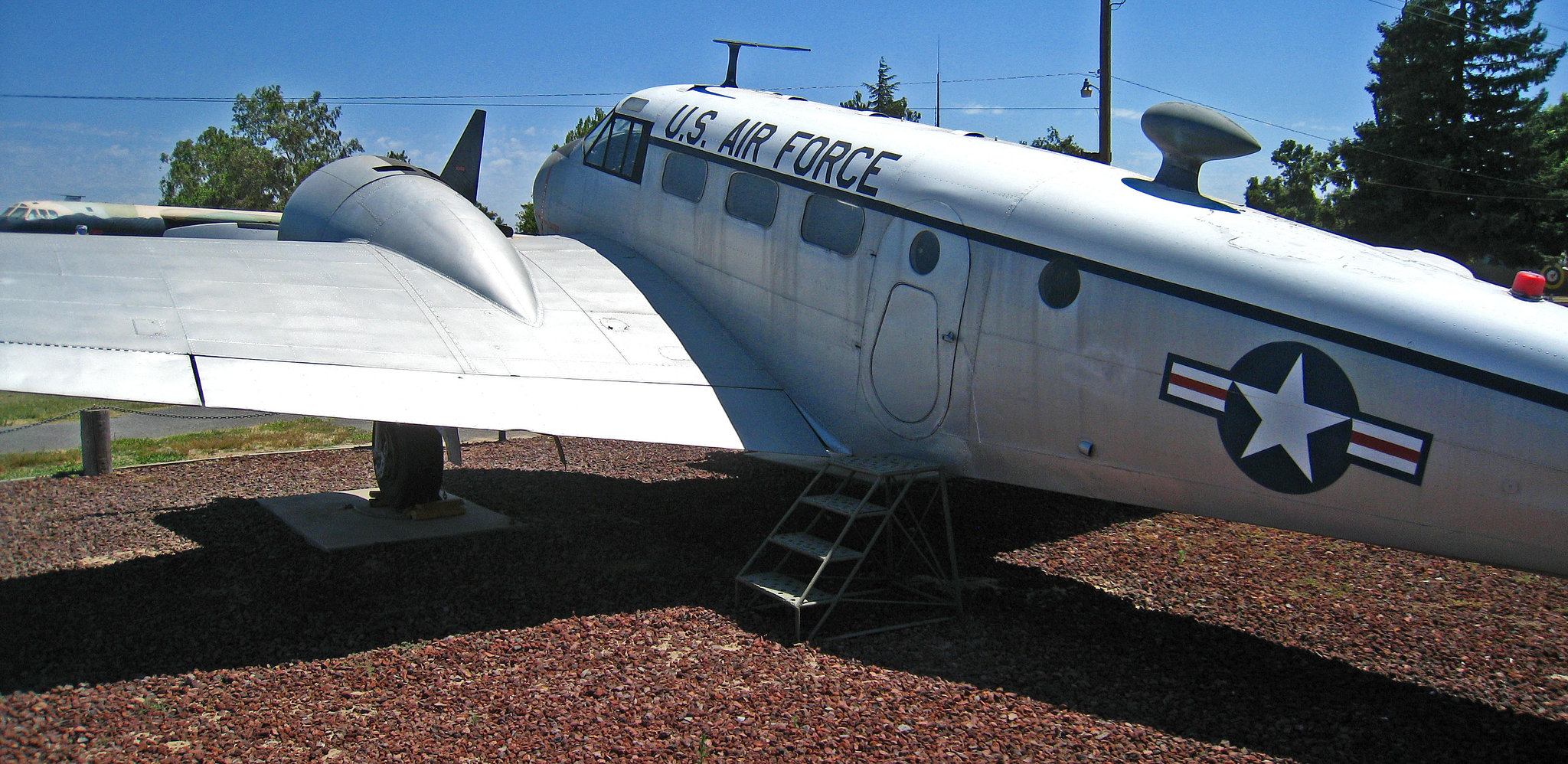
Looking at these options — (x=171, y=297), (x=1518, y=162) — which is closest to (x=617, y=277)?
(x=171, y=297)

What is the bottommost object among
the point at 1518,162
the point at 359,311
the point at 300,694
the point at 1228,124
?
the point at 300,694

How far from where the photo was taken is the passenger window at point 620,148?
998 centimetres

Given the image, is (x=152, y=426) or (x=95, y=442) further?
(x=152, y=426)

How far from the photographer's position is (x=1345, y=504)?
5.25 m

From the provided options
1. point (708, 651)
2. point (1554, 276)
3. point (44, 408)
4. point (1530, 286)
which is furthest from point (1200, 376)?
point (44, 408)

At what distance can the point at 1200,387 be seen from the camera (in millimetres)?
5613

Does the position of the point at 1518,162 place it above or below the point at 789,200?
above

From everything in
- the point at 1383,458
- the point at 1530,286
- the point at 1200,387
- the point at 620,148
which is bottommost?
the point at 1383,458

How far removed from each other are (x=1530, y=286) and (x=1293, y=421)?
136cm

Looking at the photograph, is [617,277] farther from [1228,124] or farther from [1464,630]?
[1464,630]

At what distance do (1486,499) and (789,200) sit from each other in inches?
200

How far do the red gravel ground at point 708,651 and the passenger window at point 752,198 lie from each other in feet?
9.29

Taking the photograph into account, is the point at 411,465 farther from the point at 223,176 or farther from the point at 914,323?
the point at 223,176

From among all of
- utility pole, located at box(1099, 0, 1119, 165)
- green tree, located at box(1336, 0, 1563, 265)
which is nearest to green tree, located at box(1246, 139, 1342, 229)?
green tree, located at box(1336, 0, 1563, 265)
